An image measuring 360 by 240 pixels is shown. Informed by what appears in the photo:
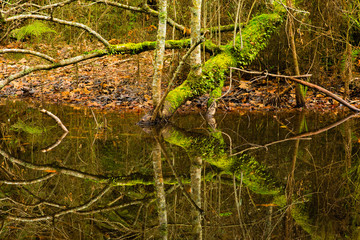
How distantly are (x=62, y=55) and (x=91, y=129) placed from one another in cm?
889

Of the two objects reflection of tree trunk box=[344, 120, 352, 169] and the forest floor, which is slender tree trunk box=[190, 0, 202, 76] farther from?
reflection of tree trunk box=[344, 120, 352, 169]

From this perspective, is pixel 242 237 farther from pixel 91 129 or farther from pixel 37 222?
pixel 91 129

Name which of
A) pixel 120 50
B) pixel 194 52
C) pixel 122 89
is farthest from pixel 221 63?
pixel 122 89

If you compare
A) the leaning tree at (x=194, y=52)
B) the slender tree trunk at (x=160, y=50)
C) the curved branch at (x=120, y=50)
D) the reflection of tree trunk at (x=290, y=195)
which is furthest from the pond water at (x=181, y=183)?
the curved branch at (x=120, y=50)

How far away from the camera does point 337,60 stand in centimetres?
1153

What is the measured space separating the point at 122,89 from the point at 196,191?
27.3 ft

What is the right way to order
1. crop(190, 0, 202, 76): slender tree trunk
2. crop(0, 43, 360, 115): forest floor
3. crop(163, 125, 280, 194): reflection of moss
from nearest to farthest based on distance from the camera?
crop(163, 125, 280, 194): reflection of moss, crop(190, 0, 202, 76): slender tree trunk, crop(0, 43, 360, 115): forest floor

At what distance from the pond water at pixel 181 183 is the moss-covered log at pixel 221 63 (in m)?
1.40

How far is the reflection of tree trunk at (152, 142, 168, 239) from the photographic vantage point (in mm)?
2943

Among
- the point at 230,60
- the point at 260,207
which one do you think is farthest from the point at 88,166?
the point at 230,60

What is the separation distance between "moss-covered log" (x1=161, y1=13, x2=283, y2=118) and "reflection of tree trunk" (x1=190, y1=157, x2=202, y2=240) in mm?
3569

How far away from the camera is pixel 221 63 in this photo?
28.3ft

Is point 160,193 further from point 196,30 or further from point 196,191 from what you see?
point 196,30

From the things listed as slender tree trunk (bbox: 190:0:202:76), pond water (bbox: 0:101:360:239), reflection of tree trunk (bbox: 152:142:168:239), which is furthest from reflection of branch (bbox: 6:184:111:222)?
slender tree trunk (bbox: 190:0:202:76)
